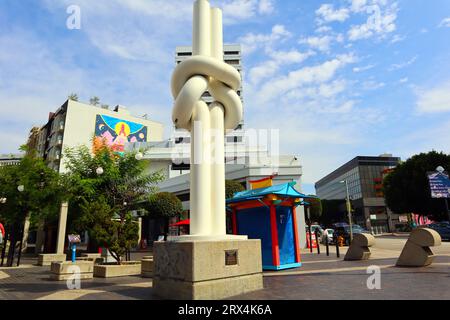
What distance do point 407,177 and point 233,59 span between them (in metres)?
51.3

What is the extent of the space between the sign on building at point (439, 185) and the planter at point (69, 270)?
2629 centimetres

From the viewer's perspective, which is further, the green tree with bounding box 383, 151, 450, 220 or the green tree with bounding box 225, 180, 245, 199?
the green tree with bounding box 383, 151, 450, 220

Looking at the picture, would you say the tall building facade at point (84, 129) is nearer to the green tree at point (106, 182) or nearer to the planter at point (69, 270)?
the green tree at point (106, 182)

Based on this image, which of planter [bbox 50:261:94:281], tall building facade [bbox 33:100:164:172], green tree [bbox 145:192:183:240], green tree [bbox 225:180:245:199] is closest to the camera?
planter [bbox 50:261:94:281]

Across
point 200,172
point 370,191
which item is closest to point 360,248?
point 200,172

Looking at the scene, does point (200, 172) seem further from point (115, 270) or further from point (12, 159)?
point (12, 159)

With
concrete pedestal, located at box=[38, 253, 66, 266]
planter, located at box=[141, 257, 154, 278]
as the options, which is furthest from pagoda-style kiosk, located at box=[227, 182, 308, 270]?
concrete pedestal, located at box=[38, 253, 66, 266]

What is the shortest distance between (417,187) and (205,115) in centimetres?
4175

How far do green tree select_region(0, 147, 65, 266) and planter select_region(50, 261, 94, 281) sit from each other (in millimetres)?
7053

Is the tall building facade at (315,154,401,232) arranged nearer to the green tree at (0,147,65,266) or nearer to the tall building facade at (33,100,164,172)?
the tall building facade at (33,100,164,172)

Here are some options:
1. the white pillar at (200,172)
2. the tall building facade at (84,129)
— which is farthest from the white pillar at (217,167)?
the tall building facade at (84,129)

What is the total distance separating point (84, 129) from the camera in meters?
56.7

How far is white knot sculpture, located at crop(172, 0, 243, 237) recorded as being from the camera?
24.0 ft

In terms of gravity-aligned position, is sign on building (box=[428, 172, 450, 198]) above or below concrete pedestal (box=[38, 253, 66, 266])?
above
